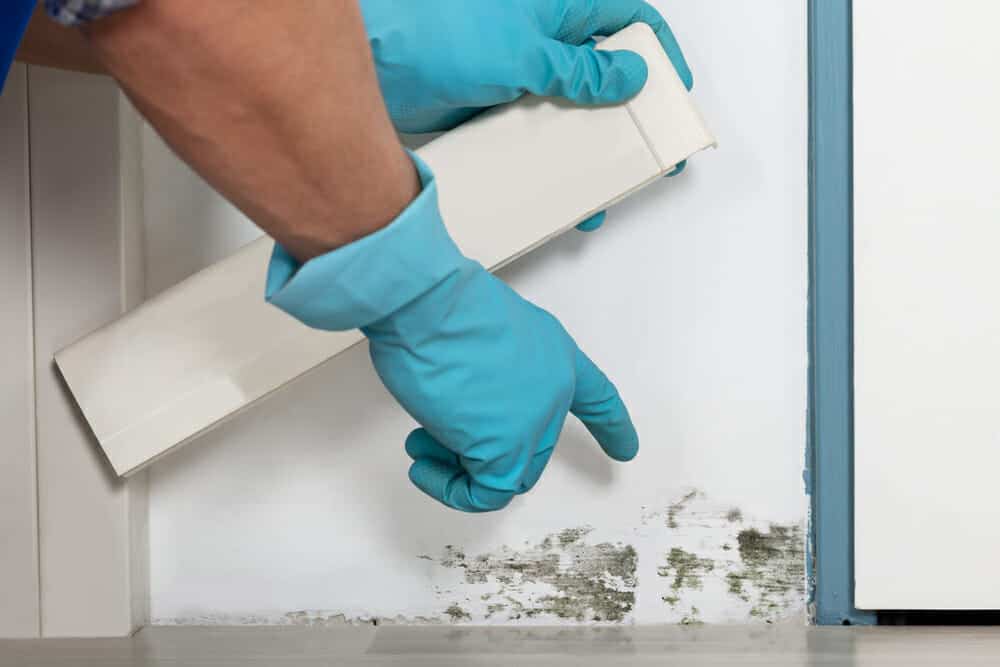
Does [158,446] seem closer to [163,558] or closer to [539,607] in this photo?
[163,558]

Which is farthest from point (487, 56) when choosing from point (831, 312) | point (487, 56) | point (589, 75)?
point (831, 312)

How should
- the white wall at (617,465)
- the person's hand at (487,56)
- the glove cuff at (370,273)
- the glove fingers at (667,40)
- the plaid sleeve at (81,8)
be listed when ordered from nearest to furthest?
the plaid sleeve at (81,8), the glove cuff at (370,273), the person's hand at (487,56), the glove fingers at (667,40), the white wall at (617,465)

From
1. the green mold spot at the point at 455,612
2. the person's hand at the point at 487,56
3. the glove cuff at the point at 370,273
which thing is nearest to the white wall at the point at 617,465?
the green mold spot at the point at 455,612

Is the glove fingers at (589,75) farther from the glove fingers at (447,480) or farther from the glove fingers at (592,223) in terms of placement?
the glove fingers at (447,480)

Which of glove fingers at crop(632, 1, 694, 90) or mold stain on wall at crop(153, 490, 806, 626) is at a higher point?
glove fingers at crop(632, 1, 694, 90)

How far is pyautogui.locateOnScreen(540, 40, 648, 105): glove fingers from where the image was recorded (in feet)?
2.73

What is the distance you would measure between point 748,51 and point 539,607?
64 cm

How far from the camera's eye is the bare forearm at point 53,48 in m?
0.85

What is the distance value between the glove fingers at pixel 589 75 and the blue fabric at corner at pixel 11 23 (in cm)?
42

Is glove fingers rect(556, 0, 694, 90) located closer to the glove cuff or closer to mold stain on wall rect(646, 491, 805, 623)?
the glove cuff

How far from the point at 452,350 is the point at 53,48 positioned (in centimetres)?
50

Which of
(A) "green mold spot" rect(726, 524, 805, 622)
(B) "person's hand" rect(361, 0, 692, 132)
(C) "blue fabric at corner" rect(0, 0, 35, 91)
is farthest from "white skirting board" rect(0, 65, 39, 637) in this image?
(A) "green mold spot" rect(726, 524, 805, 622)

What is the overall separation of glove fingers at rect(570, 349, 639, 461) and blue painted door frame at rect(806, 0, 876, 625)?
0.22m

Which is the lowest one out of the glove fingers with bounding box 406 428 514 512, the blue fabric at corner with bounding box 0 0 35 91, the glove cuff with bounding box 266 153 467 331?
the glove fingers with bounding box 406 428 514 512
